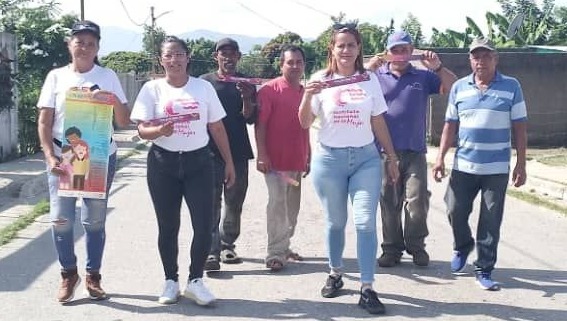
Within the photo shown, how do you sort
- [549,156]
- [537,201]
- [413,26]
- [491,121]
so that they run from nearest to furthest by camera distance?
[491,121]
[537,201]
[549,156]
[413,26]

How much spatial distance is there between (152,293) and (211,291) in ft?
1.48

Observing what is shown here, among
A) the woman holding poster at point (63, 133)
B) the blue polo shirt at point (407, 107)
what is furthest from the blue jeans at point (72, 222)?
the blue polo shirt at point (407, 107)

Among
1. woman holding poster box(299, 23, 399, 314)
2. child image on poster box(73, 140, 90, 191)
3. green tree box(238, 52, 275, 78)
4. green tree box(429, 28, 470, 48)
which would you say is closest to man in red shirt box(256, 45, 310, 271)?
woman holding poster box(299, 23, 399, 314)

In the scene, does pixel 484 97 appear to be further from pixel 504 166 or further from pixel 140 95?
pixel 140 95

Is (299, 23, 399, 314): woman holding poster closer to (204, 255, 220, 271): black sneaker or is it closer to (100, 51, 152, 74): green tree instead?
(204, 255, 220, 271): black sneaker

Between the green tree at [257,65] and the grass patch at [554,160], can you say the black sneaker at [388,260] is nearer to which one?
the grass patch at [554,160]

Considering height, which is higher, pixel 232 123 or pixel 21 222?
pixel 232 123

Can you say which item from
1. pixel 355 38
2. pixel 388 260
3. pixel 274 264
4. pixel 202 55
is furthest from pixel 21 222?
pixel 202 55

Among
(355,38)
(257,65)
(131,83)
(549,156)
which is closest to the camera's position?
(355,38)

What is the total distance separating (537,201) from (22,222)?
6.90 meters

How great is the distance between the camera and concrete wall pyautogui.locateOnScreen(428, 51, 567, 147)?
19.0 meters

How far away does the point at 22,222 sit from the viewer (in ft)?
28.9

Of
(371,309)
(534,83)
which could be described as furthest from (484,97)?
(534,83)

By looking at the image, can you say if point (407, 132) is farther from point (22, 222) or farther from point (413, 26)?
point (413, 26)
